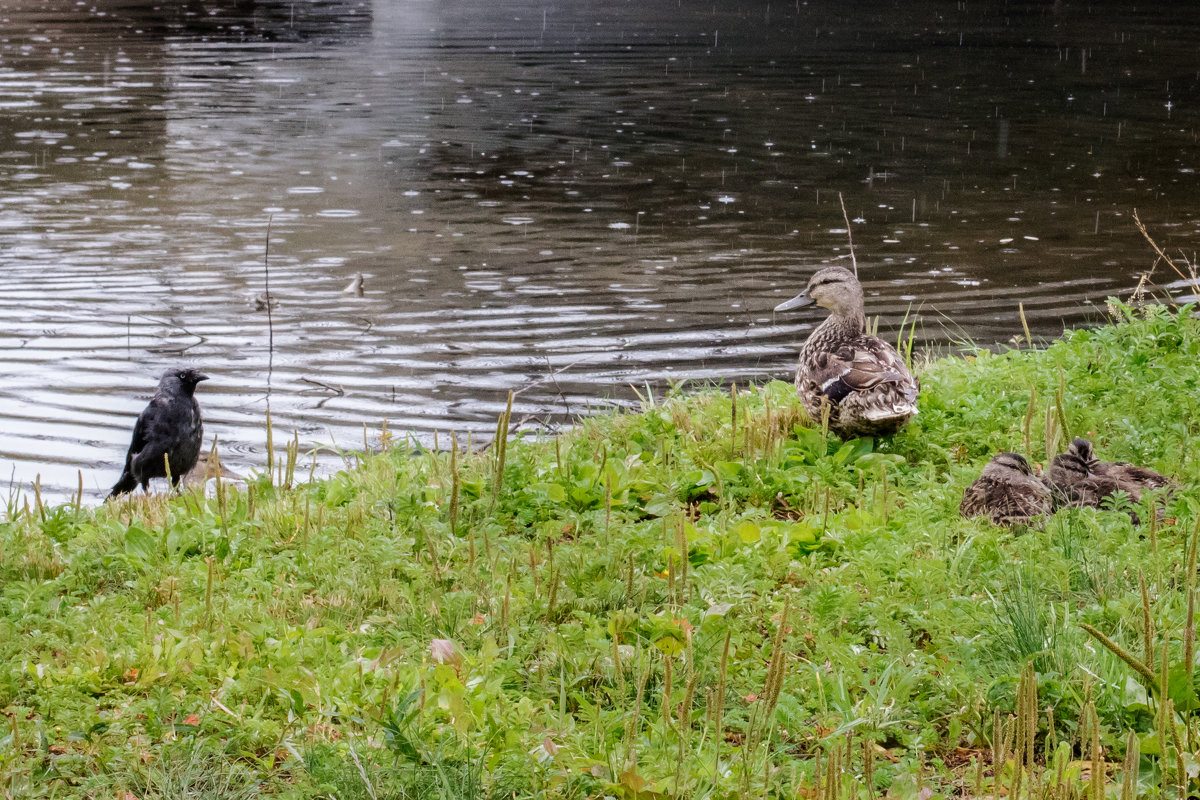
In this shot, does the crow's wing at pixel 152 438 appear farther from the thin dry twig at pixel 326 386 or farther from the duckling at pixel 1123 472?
the duckling at pixel 1123 472

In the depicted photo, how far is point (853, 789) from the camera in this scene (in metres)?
3.32

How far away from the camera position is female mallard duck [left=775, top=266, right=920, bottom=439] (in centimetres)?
633

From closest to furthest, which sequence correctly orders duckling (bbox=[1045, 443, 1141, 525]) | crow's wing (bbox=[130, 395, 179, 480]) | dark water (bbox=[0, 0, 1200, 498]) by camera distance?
duckling (bbox=[1045, 443, 1141, 525])
crow's wing (bbox=[130, 395, 179, 480])
dark water (bbox=[0, 0, 1200, 498])

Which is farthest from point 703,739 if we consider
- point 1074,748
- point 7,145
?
point 7,145

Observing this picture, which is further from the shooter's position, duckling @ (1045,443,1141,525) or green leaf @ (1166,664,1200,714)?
duckling @ (1045,443,1141,525)

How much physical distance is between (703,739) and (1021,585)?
1550 millimetres

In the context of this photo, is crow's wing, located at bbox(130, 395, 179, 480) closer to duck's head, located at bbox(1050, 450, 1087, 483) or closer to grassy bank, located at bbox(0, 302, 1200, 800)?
grassy bank, located at bbox(0, 302, 1200, 800)

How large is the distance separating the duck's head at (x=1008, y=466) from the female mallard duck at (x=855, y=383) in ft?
2.99

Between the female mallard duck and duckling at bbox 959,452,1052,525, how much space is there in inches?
36.9

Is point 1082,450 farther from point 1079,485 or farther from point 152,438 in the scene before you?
point 152,438

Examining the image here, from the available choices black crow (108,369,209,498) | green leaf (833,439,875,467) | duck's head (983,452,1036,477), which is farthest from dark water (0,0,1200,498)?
duck's head (983,452,1036,477)

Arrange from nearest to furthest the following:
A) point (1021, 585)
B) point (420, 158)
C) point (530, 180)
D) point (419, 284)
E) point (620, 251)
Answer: point (1021, 585) < point (419, 284) < point (620, 251) < point (530, 180) < point (420, 158)

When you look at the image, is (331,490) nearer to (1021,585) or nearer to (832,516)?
(832,516)

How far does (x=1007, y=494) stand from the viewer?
5.23m
